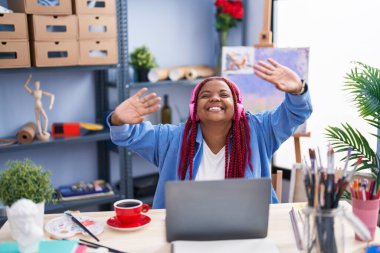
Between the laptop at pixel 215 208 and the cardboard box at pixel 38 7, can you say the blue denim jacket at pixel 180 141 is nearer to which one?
the laptop at pixel 215 208

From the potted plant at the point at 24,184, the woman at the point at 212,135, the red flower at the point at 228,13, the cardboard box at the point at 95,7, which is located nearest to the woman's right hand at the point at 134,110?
the woman at the point at 212,135

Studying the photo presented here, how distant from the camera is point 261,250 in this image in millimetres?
1257

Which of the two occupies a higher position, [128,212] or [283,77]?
[283,77]

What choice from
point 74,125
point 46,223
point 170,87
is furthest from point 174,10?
point 46,223

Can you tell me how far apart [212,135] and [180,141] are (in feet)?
0.45

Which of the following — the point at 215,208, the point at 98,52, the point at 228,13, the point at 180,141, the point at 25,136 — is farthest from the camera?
the point at 228,13

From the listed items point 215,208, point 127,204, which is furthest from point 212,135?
point 215,208

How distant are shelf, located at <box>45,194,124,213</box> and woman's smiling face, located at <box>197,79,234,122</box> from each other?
1.39 meters

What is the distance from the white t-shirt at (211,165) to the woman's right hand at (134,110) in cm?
31

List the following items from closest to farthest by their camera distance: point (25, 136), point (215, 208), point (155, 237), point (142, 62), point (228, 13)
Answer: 1. point (215, 208)
2. point (155, 237)
3. point (25, 136)
4. point (142, 62)
5. point (228, 13)

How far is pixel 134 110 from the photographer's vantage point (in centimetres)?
173

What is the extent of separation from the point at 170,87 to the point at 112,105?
510 mm

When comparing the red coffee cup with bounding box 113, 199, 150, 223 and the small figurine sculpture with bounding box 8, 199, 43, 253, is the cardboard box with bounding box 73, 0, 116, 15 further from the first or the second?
the small figurine sculpture with bounding box 8, 199, 43, 253

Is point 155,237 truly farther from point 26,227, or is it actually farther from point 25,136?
point 25,136
